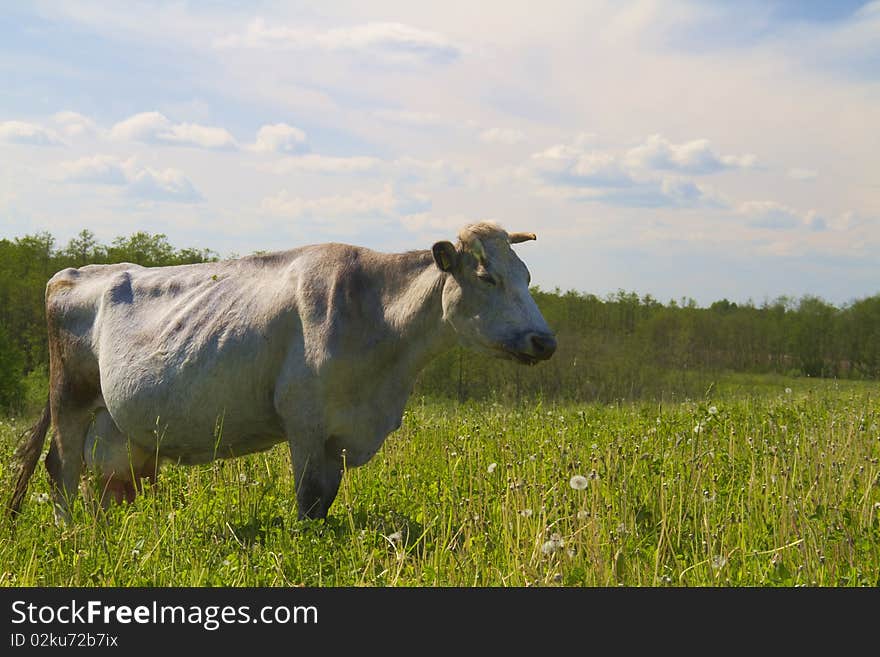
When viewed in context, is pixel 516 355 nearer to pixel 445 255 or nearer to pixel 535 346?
pixel 535 346

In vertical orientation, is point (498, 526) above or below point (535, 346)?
below

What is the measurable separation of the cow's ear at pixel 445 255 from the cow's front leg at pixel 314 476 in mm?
1527

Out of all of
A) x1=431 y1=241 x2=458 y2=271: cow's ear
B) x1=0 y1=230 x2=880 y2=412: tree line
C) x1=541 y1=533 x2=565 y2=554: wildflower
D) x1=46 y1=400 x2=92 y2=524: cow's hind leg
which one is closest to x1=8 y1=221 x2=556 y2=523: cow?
x1=431 y1=241 x2=458 y2=271: cow's ear

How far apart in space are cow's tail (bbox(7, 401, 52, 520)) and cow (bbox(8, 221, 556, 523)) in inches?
2.8

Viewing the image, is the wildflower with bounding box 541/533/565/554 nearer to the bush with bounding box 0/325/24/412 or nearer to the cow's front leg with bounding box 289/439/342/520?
the cow's front leg with bounding box 289/439/342/520

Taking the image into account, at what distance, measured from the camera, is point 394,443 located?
9875mm

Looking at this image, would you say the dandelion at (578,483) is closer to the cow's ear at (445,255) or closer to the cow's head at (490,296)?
the cow's head at (490,296)

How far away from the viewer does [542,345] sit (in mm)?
5613

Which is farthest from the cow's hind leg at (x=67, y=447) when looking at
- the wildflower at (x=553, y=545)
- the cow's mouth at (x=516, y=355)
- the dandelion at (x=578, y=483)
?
the wildflower at (x=553, y=545)

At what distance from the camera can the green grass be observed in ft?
16.2

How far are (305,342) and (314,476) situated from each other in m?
0.96

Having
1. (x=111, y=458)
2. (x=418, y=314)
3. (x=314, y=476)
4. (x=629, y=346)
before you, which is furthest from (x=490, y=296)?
(x=629, y=346)

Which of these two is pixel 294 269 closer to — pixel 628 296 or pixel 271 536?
pixel 271 536

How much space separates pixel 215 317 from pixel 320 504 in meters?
1.67
